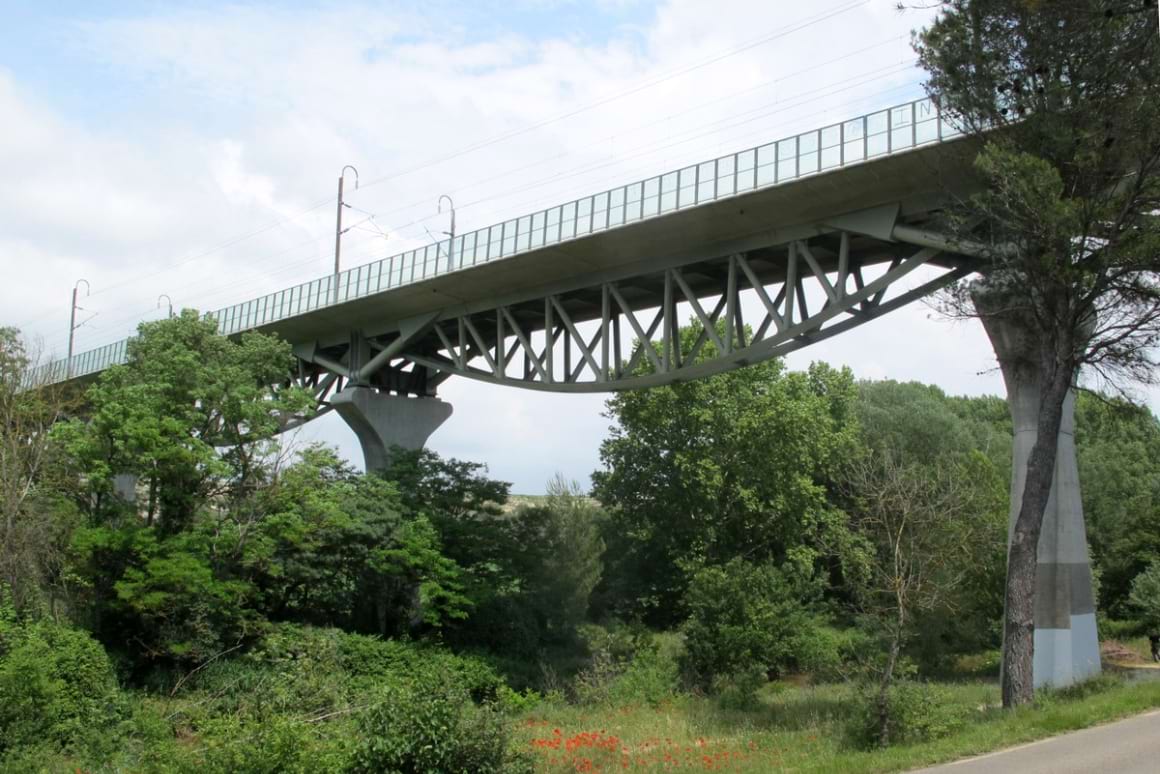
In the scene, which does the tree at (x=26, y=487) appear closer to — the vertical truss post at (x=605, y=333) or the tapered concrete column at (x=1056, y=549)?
the vertical truss post at (x=605, y=333)

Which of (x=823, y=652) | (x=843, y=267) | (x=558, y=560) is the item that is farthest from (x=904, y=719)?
(x=558, y=560)

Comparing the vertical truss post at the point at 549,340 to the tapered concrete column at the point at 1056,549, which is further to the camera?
the vertical truss post at the point at 549,340

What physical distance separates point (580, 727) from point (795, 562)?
20577 mm

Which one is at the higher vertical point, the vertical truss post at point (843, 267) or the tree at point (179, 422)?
the vertical truss post at point (843, 267)

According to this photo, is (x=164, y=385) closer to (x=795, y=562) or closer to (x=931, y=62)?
(x=931, y=62)

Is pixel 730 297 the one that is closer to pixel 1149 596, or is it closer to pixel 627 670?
pixel 627 670

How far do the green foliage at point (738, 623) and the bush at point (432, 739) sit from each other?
18.3 meters

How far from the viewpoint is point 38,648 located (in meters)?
23.2

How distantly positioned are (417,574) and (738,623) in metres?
10.3

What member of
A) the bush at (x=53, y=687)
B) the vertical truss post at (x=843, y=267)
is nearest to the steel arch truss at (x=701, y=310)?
the vertical truss post at (x=843, y=267)

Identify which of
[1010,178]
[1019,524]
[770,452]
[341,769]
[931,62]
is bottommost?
[341,769]

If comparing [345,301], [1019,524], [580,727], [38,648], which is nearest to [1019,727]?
[1019,524]

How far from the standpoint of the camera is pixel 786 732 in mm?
18906

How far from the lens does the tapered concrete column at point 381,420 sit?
128 feet
